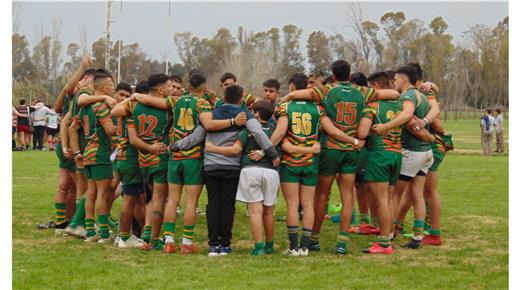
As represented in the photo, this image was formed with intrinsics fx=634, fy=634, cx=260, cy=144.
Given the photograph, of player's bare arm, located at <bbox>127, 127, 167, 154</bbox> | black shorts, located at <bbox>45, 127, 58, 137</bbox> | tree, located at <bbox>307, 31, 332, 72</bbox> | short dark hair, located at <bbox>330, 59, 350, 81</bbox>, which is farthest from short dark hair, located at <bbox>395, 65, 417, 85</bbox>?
tree, located at <bbox>307, 31, 332, 72</bbox>

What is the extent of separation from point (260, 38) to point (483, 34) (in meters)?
25.4

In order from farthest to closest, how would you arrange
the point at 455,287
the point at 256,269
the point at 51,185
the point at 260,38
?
the point at 260,38 < the point at 51,185 < the point at 256,269 < the point at 455,287

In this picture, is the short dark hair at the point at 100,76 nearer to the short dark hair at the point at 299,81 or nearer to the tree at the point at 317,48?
the short dark hair at the point at 299,81

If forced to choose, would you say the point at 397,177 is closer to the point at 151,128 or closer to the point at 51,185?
the point at 151,128

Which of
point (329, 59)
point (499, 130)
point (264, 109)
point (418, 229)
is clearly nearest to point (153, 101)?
point (264, 109)

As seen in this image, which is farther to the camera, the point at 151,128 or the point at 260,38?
A: the point at 260,38

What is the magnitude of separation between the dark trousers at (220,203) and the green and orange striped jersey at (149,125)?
0.73 metres

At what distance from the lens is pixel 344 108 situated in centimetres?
785

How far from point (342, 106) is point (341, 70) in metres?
0.44

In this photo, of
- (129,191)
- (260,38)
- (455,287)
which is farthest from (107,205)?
(260,38)

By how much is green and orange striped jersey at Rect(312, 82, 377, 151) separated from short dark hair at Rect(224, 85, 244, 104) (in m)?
A: 0.92

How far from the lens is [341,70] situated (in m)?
7.83

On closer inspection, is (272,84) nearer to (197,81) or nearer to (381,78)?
(197,81)

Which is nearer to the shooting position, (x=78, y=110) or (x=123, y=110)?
(x=123, y=110)
